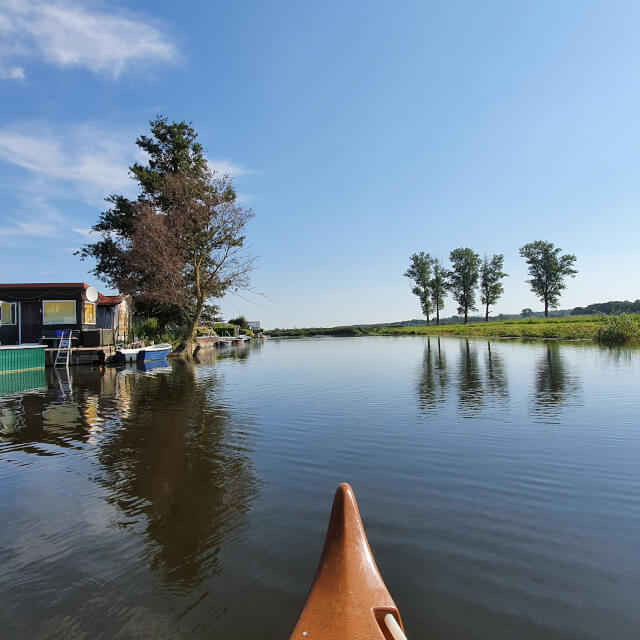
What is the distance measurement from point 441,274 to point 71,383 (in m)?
85.8

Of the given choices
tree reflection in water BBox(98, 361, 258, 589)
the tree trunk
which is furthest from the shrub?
tree reflection in water BBox(98, 361, 258, 589)

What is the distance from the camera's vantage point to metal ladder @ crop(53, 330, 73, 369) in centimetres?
2542

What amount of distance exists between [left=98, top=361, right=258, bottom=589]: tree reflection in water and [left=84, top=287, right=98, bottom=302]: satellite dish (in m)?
20.9

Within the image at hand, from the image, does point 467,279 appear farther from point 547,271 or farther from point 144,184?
point 144,184

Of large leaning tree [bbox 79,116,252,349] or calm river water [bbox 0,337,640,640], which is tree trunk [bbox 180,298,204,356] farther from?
calm river water [bbox 0,337,640,640]

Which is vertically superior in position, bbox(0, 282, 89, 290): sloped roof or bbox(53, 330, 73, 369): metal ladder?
bbox(0, 282, 89, 290): sloped roof

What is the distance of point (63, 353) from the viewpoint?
88.2 feet

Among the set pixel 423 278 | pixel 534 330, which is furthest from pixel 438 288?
pixel 534 330

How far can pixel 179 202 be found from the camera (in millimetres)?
34656

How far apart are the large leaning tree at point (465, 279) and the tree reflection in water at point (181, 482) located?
8739cm

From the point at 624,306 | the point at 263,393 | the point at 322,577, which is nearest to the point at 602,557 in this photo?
the point at 322,577

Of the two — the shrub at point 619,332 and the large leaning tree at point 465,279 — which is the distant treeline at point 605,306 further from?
the shrub at point 619,332

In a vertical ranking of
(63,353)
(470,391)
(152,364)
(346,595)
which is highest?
(63,353)

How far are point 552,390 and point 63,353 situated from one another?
27.1 metres
